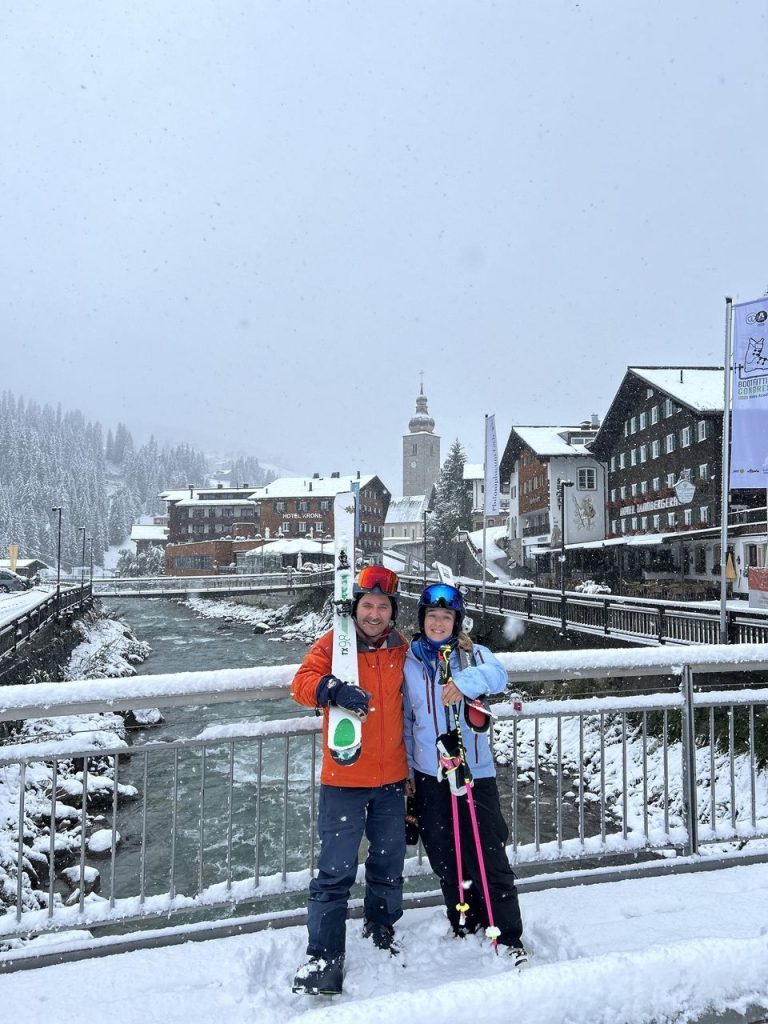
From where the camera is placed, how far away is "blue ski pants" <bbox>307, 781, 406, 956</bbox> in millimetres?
3049

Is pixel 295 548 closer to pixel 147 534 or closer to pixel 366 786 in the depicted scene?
pixel 147 534

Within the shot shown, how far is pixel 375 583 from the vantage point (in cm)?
341

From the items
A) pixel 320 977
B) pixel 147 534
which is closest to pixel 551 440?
pixel 320 977

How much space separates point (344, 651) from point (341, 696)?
0.27 metres

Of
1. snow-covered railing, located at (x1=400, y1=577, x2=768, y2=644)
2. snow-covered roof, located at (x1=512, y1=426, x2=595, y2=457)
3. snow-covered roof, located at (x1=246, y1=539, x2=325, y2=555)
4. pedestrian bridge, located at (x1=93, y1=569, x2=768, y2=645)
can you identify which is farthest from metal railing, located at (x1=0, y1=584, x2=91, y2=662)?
snow-covered roof, located at (x1=512, y1=426, x2=595, y2=457)

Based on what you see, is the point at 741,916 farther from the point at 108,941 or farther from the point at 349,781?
the point at 108,941

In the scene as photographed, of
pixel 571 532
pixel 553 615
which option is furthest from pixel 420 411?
pixel 553 615

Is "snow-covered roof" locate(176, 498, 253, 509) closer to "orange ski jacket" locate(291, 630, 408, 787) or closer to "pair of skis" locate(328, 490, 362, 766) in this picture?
"pair of skis" locate(328, 490, 362, 766)

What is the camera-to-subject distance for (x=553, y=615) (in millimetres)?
21250

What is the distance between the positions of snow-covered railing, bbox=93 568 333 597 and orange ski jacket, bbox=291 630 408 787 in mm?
52292

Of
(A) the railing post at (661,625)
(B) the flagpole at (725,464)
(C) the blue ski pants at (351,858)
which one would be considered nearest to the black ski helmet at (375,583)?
(C) the blue ski pants at (351,858)

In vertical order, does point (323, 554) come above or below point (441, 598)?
below

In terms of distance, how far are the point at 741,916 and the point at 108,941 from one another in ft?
10.3

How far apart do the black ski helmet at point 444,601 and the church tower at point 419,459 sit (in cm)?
13012
